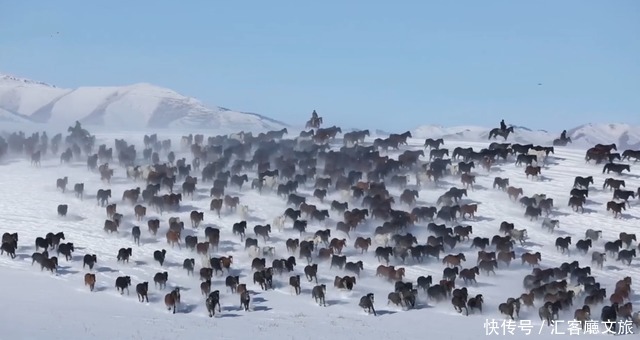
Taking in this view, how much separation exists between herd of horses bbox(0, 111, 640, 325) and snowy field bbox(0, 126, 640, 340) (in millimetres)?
256

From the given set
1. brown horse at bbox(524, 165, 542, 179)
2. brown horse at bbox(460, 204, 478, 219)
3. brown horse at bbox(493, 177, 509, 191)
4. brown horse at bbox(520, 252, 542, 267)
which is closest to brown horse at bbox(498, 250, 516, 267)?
brown horse at bbox(520, 252, 542, 267)

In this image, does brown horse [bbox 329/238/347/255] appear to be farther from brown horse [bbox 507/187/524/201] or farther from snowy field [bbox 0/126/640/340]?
brown horse [bbox 507/187/524/201]

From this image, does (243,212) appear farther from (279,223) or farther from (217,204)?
(279,223)

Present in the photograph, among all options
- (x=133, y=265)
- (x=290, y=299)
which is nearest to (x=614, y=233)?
(x=290, y=299)

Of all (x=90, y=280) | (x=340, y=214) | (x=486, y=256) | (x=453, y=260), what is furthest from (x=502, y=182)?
(x=90, y=280)

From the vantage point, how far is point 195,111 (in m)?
132

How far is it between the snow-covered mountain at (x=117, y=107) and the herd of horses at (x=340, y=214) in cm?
6734

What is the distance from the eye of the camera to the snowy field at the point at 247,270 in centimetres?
→ 2719

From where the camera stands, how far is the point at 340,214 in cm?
4059

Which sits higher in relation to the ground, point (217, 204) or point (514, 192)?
point (514, 192)

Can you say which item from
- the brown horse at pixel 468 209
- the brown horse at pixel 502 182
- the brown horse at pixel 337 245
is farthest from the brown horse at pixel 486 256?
the brown horse at pixel 502 182

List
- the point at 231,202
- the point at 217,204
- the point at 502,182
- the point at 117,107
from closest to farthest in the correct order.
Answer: the point at 217,204, the point at 231,202, the point at 502,182, the point at 117,107

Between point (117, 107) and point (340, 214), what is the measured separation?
320 feet

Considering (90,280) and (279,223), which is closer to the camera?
(90,280)
